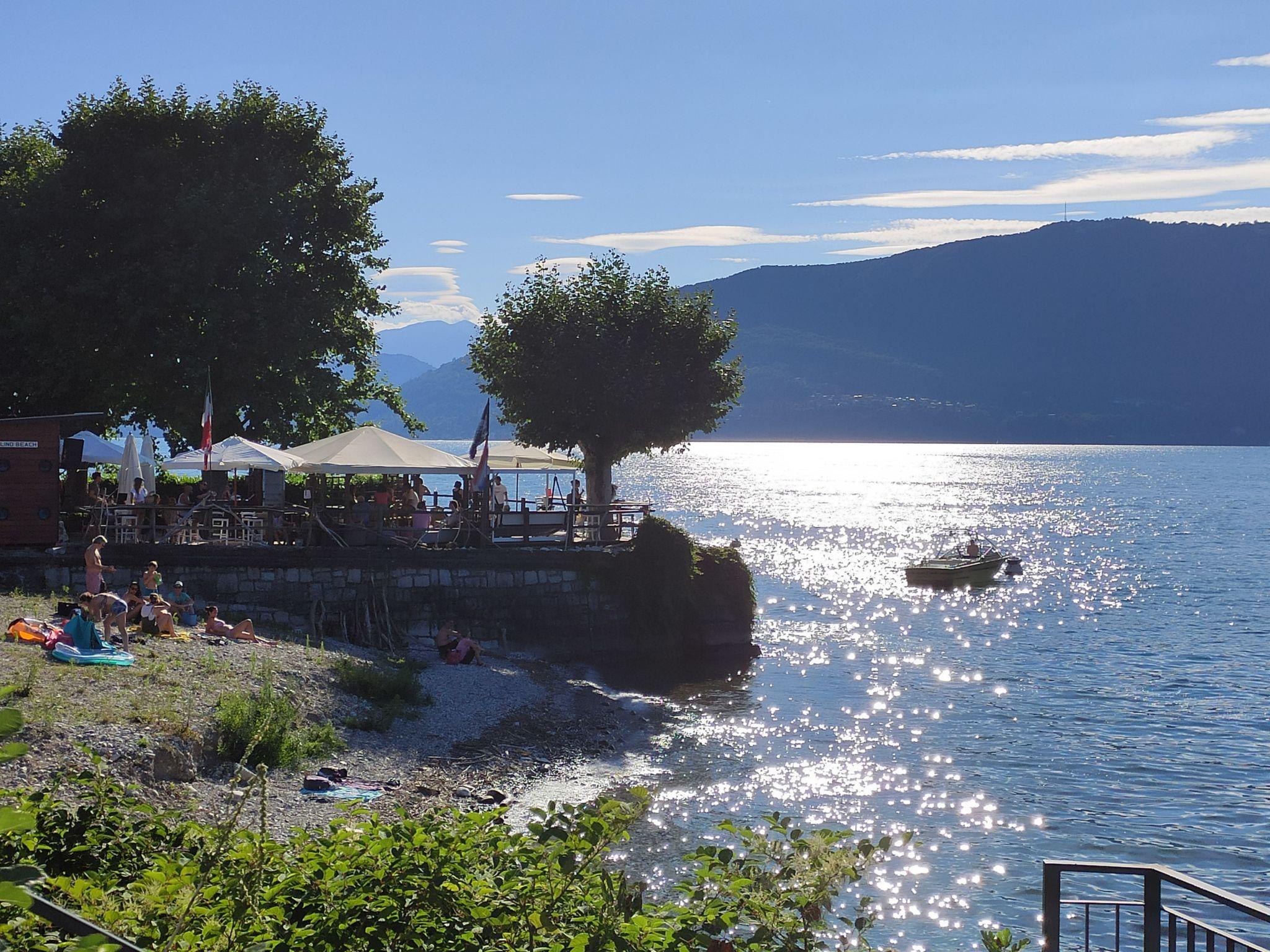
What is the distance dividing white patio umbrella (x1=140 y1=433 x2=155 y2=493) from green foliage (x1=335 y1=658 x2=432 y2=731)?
8512 mm

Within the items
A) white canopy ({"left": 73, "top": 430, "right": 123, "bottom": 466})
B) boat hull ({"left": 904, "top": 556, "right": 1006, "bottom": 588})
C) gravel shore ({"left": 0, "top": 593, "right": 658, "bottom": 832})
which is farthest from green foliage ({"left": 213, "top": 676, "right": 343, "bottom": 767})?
boat hull ({"left": 904, "top": 556, "right": 1006, "bottom": 588})

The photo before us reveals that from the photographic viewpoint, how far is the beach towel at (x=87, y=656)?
17812 mm

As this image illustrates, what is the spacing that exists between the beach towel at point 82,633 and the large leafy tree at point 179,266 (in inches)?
659

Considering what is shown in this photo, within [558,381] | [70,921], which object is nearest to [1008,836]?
[70,921]

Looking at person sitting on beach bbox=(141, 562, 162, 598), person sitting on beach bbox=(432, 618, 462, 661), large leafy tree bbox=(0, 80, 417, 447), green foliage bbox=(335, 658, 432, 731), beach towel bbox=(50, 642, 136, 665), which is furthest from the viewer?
large leafy tree bbox=(0, 80, 417, 447)

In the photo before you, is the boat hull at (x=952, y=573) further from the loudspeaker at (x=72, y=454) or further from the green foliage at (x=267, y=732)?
the green foliage at (x=267, y=732)

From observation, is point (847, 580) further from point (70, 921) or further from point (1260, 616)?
point (70, 921)

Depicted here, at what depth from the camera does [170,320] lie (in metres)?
34.8

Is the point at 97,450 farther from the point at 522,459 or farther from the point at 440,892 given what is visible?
the point at 440,892

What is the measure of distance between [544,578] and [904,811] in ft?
40.2

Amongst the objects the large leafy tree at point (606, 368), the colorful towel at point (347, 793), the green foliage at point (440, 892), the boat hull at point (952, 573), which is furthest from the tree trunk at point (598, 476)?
the green foliage at point (440, 892)

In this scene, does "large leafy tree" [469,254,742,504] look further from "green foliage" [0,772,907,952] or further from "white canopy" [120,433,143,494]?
"green foliage" [0,772,907,952]

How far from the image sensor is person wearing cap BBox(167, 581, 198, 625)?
22.7 metres


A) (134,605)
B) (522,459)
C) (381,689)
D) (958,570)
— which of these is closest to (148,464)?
(134,605)
